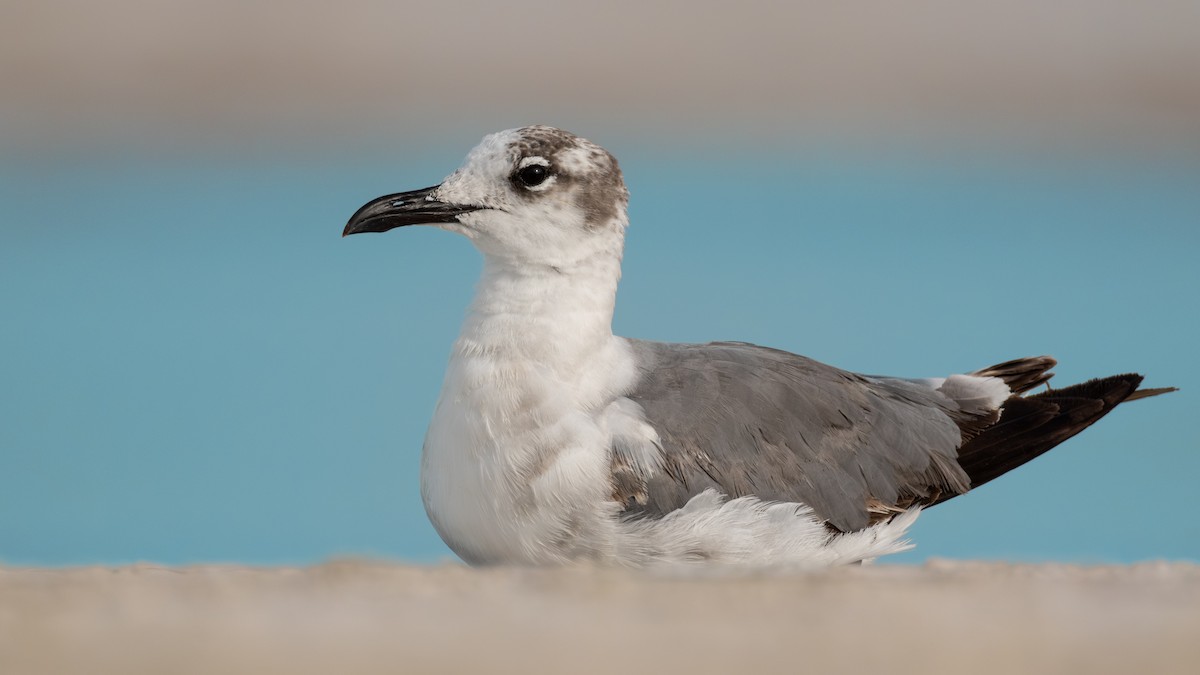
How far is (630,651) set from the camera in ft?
11.3

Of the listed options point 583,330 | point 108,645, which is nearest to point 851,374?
point 583,330

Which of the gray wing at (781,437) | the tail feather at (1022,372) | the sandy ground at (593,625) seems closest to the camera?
the sandy ground at (593,625)

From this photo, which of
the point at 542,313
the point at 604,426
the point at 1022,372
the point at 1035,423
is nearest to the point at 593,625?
the point at 604,426

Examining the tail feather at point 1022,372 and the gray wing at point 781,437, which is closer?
the gray wing at point 781,437

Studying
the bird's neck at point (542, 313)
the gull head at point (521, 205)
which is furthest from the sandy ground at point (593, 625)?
the gull head at point (521, 205)

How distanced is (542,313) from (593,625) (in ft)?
6.49

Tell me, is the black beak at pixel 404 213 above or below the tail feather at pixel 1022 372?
above

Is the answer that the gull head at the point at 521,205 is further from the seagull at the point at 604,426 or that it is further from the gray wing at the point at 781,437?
the gray wing at the point at 781,437

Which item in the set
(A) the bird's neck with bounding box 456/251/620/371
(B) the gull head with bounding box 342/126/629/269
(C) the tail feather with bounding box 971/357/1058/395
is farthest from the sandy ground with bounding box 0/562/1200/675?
(C) the tail feather with bounding box 971/357/1058/395

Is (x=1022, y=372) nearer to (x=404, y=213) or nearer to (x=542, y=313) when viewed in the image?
(x=542, y=313)

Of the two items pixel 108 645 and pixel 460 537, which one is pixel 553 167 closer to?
pixel 460 537

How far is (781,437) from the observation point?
550 centimetres

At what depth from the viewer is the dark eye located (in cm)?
543

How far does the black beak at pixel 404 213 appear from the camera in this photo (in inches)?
214
